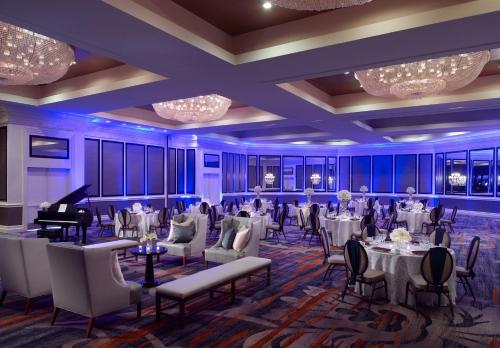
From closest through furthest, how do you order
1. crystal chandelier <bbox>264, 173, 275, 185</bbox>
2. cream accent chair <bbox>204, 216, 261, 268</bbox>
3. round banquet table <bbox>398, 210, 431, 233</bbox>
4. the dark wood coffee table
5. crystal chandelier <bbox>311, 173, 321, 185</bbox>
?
1. the dark wood coffee table
2. cream accent chair <bbox>204, 216, 261, 268</bbox>
3. round banquet table <bbox>398, 210, 431, 233</bbox>
4. crystal chandelier <bbox>264, 173, 275, 185</bbox>
5. crystal chandelier <bbox>311, 173, 321, 185</bbox>

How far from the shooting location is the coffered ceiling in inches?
177

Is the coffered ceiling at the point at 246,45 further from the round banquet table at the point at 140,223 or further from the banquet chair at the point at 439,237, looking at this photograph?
the round banquet table at the point at 140,223

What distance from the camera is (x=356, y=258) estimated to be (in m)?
5.09

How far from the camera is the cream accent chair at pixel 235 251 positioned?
672 cm

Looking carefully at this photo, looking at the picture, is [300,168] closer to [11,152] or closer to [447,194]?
[447,194]

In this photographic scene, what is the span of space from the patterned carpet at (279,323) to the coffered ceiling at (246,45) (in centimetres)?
357

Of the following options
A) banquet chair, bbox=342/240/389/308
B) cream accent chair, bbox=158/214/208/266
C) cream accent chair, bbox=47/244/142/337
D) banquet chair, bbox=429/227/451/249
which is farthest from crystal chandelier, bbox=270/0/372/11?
cream accent chair, bbox=158/214/208/266

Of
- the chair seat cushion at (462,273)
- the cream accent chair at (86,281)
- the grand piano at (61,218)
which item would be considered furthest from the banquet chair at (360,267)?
the grand piano at (61,218)

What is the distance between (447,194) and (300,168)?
7724 millimetres

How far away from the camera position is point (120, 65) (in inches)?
311

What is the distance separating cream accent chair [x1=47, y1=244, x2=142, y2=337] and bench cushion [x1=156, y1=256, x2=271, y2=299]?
54 centimetres

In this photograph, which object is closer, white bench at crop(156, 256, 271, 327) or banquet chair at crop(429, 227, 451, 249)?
white bench at crop(156, 256, 271, 327)

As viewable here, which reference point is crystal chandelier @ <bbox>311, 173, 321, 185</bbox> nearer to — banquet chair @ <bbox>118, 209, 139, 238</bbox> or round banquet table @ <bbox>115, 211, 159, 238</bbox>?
round banquet table @ <bbox>115, 211, 159, 238</bbox>

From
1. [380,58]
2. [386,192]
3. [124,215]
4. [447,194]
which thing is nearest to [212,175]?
[124,215]
